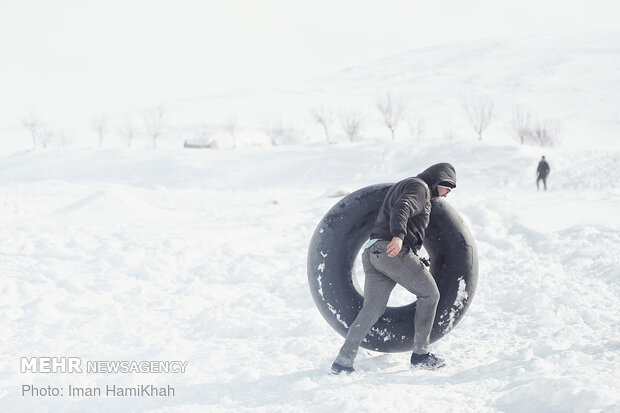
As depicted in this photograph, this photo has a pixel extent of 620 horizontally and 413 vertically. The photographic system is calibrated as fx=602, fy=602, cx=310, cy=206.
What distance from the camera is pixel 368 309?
14.1 feet

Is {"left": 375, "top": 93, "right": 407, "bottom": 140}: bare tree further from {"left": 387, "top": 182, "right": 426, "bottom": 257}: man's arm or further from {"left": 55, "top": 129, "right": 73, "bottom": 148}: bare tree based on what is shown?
{"left": 387, "top": 182, "right": 426, "bottom": 257}: man's arm

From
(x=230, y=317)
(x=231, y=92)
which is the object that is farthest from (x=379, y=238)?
(x=231, y=92)

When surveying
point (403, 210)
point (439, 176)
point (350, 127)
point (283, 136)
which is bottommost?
point (283, 136)

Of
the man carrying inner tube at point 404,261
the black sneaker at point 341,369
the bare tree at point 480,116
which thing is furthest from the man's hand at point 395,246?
the bare tree at point 480,116

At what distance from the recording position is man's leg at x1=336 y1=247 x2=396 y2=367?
427cm

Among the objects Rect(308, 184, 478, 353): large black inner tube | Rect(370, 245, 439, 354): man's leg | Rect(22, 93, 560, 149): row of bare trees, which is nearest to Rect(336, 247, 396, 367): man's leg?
Rect(370, 245, 439, 354): man's leg

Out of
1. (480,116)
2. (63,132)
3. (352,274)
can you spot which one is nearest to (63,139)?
(63,132)

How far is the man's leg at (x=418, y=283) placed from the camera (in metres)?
4.11

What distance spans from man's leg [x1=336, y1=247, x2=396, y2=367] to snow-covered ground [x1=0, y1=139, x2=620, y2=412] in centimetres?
17

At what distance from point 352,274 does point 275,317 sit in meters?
1.61

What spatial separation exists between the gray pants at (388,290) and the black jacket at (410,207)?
105 mm

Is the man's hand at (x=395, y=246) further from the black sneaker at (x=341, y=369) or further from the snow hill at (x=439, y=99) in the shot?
the snow hill at (x=439, y=99)

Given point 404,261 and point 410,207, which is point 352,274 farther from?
point 410,207

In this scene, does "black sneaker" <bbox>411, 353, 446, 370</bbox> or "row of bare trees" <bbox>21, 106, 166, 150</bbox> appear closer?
"black sneaker" <bbox>411, 353, 446, 370</bbox>
